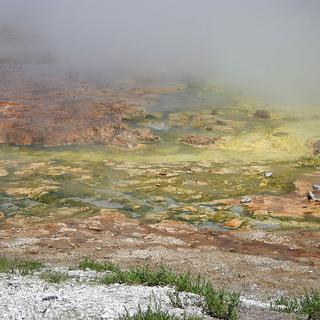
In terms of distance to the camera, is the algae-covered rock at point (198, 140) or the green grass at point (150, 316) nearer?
the green grass at point (150, 316)

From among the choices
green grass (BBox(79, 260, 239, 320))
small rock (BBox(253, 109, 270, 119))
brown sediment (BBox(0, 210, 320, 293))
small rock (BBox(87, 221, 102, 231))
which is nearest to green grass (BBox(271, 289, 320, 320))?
green grass (BBox(79, 260, 239, 320))

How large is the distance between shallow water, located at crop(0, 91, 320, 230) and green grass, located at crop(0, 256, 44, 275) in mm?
5626

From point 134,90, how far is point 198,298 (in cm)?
2980

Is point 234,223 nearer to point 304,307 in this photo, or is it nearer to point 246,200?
point 246,200

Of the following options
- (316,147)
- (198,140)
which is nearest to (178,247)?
(198,140)

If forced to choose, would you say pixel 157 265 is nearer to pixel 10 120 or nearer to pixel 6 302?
pixel 6 302

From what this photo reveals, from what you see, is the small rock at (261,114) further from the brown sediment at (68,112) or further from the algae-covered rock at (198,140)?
the brown sediment at (68,112)

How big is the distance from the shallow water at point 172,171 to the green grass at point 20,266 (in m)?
5.63

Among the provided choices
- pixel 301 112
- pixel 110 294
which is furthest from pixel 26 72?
pixel 110 294

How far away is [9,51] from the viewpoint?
5294 centimetres

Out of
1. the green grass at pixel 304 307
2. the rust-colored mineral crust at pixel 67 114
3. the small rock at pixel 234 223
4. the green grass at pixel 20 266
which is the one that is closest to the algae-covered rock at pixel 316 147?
the rust-colored mineral crust at pixel 67 114

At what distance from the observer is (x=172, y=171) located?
21922 millimetres

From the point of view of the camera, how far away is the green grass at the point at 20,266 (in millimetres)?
9902

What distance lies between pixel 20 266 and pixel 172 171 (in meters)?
12.0
